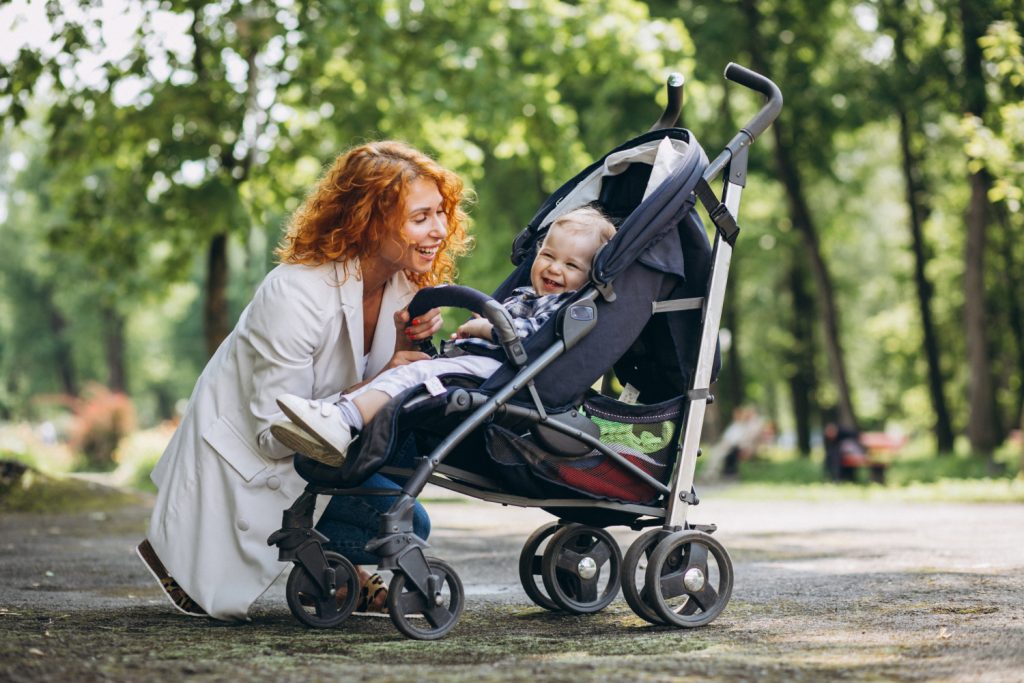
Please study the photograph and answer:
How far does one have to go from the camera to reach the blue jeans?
4777 millimetres

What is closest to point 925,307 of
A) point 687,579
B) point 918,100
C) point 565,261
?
point 918,100

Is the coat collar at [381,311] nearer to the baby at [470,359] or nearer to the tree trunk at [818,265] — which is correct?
the baby at [470,359]

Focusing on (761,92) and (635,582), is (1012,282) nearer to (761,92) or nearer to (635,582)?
(761,92)

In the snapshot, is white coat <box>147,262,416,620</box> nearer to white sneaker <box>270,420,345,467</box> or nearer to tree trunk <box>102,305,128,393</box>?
white sneaker <box>270,420,345,467</box>

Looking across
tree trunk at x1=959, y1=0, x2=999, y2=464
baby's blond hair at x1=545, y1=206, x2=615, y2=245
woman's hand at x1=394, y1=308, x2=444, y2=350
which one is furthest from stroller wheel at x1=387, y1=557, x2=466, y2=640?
→ tree trunk at x1=959, y1=0, x2=999, y2=464

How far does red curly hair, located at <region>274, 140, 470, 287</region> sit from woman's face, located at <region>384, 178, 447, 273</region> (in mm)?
24

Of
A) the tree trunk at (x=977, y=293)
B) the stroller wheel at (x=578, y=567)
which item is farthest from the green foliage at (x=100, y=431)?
the stroller wheel at (x=578, y=567)

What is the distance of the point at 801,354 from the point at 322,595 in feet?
80.8

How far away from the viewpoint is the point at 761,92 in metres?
5.14

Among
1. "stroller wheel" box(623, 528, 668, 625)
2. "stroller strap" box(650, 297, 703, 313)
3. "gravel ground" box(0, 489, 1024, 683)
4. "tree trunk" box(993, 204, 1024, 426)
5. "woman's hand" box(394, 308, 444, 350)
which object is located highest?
"tree trunk" box(993, 204, 1024, 426)

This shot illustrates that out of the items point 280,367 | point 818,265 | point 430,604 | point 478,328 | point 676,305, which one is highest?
point 818,265

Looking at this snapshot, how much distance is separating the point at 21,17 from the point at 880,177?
25127mm

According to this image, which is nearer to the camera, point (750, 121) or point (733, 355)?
point (750, 121)

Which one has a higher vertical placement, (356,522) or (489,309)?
(489,309)
